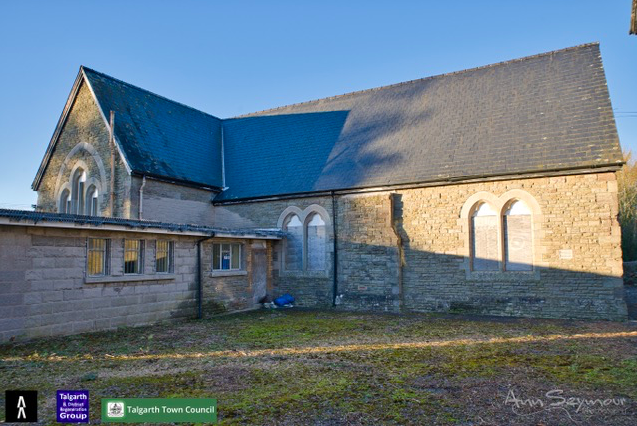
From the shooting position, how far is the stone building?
536 inches

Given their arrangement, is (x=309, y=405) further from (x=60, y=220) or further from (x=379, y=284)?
(x=379, y=284)

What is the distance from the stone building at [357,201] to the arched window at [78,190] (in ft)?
0.34

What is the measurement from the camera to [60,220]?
11031mm

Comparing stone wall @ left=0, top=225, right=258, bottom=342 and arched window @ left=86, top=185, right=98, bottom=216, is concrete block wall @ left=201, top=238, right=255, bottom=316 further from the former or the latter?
arched window @ left=86, top=185, right=98, bottom=216

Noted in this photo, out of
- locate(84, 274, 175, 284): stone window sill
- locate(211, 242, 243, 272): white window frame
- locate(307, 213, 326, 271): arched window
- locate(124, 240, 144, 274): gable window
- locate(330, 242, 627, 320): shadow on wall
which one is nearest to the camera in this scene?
locate(84, 274, 175, 284): stone window sill

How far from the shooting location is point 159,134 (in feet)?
67.2

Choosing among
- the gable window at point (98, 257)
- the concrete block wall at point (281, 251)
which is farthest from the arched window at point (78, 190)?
the gable window at point (98, 257)

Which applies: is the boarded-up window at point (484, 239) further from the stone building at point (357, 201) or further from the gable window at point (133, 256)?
the gable window at point (133, 256)

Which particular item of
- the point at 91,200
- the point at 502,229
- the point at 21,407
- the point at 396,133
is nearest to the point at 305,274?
the point at 396,133

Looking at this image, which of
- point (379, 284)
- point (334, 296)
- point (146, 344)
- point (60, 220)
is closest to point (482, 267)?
point (379, 284)

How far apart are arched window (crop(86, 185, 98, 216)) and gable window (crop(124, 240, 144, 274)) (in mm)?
6868

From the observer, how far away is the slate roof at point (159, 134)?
735 inches

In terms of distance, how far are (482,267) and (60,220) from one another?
483 inches

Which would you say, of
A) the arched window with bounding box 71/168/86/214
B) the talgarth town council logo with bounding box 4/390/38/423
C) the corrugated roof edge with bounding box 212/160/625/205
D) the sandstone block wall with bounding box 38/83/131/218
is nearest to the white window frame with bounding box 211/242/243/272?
the corrugated roof edge with bounding box 212/160/625/205
